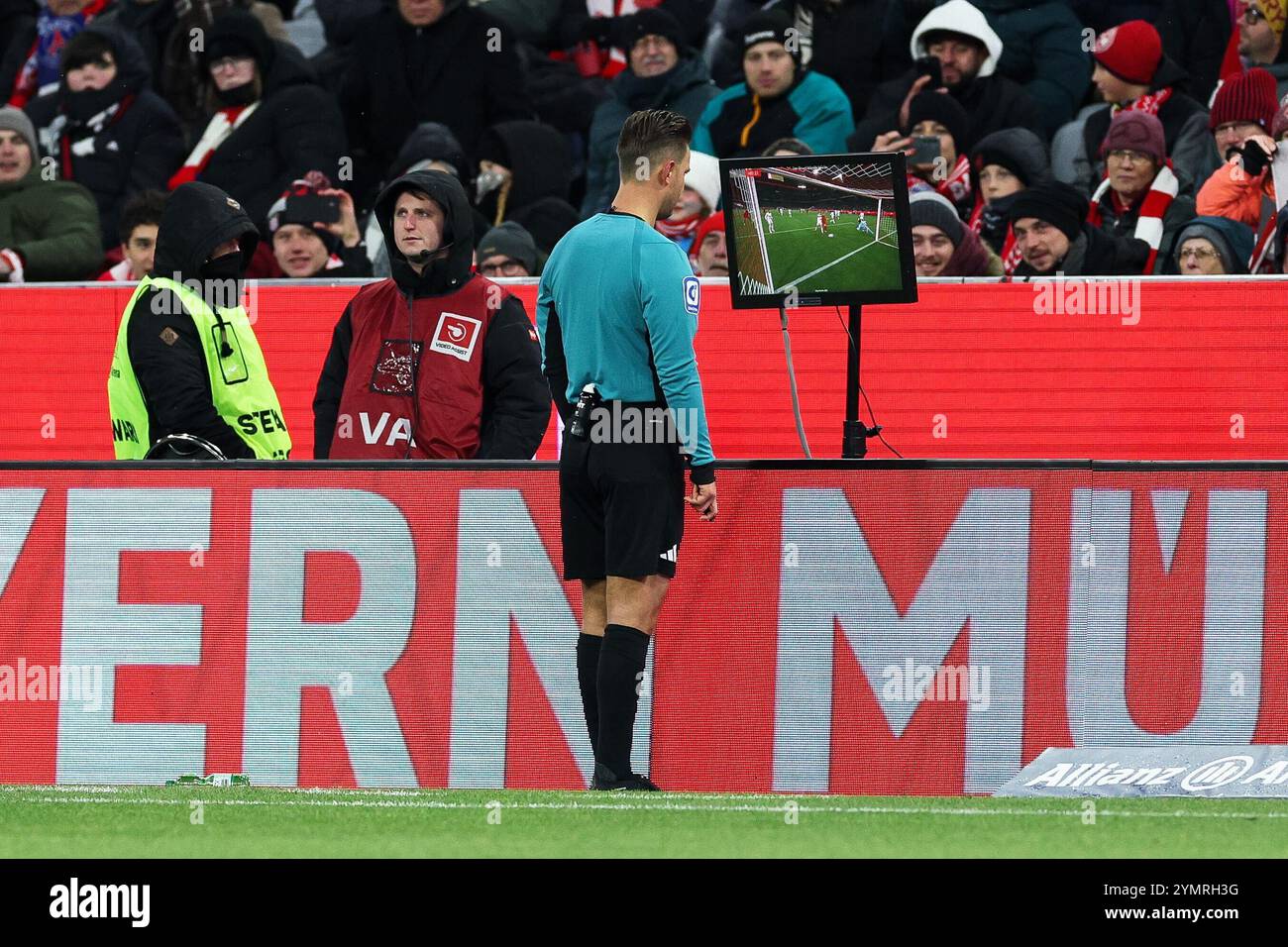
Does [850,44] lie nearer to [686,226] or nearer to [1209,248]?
[686,226]

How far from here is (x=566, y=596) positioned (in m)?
8.61

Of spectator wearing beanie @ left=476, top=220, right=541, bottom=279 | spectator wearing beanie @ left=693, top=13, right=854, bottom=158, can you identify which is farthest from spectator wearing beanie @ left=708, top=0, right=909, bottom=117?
spectator wearing beanie @ left=476, top=220, right=541, bottom=279

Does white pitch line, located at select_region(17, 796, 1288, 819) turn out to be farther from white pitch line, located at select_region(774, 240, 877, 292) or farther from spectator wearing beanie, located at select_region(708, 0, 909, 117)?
spectator wearing beanie, located at select_region(708, 0, 909, 117)

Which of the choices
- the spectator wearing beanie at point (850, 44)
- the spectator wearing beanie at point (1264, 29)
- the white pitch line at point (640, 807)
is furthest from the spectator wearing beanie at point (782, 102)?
the white pitch line at point (640, 807)

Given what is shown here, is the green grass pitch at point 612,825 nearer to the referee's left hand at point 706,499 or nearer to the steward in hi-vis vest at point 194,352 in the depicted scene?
the referee's left hand at point 706,499

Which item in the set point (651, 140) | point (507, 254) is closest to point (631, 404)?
point (651, 140)

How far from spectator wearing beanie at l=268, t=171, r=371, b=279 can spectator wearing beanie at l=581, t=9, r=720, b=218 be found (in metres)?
1.47

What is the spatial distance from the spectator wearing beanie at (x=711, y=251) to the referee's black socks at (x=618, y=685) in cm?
436

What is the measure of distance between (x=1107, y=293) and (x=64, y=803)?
5.92 metres

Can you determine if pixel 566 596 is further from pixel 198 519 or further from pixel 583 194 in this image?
pixel 583 194

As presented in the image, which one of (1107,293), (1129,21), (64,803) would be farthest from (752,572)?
(1129,21)

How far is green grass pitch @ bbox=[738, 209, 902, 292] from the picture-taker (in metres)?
8.30

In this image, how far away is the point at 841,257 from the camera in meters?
8.31

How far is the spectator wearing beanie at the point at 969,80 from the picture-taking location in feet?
41.9
